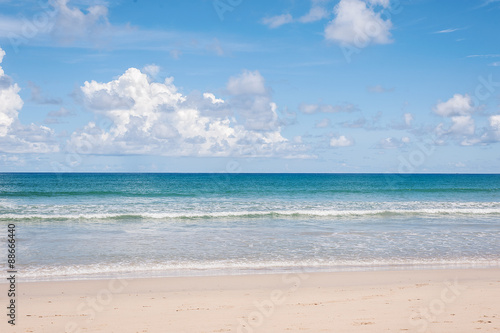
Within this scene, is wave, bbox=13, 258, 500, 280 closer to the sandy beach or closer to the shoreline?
the shoreline

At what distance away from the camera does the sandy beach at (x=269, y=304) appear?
7.07 meters

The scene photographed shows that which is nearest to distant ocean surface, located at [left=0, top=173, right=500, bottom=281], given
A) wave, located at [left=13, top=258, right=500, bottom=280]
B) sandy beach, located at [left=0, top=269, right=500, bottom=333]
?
wave, located at [left=13, top=258, right=500, bottom=280]

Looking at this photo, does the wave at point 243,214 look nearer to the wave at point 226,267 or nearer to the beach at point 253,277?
the beach at point 253,277

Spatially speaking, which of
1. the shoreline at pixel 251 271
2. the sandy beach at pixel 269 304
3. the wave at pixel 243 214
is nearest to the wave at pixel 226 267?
the shoreline at pixel 251 271

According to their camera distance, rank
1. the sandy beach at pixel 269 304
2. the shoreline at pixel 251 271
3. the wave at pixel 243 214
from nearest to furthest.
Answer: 1. the sandy beach at pixel 269 304
2. the shoreline at pixel 251 271
3. the wave at pixel 243 214

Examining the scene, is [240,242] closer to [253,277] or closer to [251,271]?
[251,271]

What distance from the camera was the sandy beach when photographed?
23.2 ft

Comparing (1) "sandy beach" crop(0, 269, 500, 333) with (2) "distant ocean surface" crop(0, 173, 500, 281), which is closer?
(1) "sandy beach" crop(0, 269, 500, 333)

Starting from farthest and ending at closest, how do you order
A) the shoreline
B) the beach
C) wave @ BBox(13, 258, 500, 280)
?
wave @ BBox(13, 258, 500, 280), the shoreline, the beach

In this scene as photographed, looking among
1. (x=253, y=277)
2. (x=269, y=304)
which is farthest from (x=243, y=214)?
(x=269, y=304)

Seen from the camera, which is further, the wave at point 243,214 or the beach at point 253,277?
the wave at point 243,214

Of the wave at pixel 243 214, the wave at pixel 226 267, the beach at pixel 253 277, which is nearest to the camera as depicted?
the beach at pixel 253 277

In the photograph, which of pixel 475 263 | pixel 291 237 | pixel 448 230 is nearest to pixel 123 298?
pixel 291 237

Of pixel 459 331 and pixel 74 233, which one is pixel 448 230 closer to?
pixel 459 331
